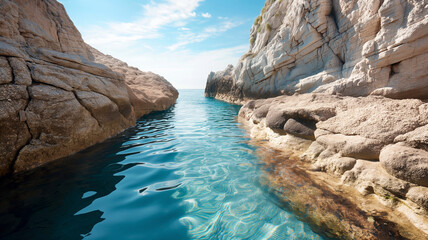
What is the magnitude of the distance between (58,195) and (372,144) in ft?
18.6

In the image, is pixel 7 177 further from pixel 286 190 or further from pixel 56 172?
→ pixel 286 190

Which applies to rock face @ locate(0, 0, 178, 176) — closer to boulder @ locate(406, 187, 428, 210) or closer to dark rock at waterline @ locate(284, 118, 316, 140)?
dark rock at waterline @ locate(284, 118, 316, 140)

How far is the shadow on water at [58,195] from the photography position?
7.49ft

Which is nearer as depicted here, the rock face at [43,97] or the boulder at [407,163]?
the boulder at [407,163]

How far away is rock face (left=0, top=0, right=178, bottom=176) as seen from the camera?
3.63 metres

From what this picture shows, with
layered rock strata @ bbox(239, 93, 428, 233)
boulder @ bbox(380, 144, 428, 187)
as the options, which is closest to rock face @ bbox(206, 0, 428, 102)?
layered rock strata @ bbox(239, 93, 428, 233)

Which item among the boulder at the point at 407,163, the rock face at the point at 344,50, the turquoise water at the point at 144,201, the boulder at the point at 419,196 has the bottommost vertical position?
the turquoise water at the point at 144,201

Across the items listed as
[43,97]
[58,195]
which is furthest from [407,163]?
[43,97]

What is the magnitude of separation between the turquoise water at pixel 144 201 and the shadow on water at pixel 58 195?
1 cm

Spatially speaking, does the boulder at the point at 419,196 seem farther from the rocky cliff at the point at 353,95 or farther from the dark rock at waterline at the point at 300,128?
the dark rock at waterline at the point at 300,128

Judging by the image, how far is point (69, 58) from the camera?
18.2 ft

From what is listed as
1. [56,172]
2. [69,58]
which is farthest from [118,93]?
[56,172]

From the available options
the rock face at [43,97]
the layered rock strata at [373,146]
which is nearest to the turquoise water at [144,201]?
the rock face at [43,97]

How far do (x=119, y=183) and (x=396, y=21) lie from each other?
39.6ft
